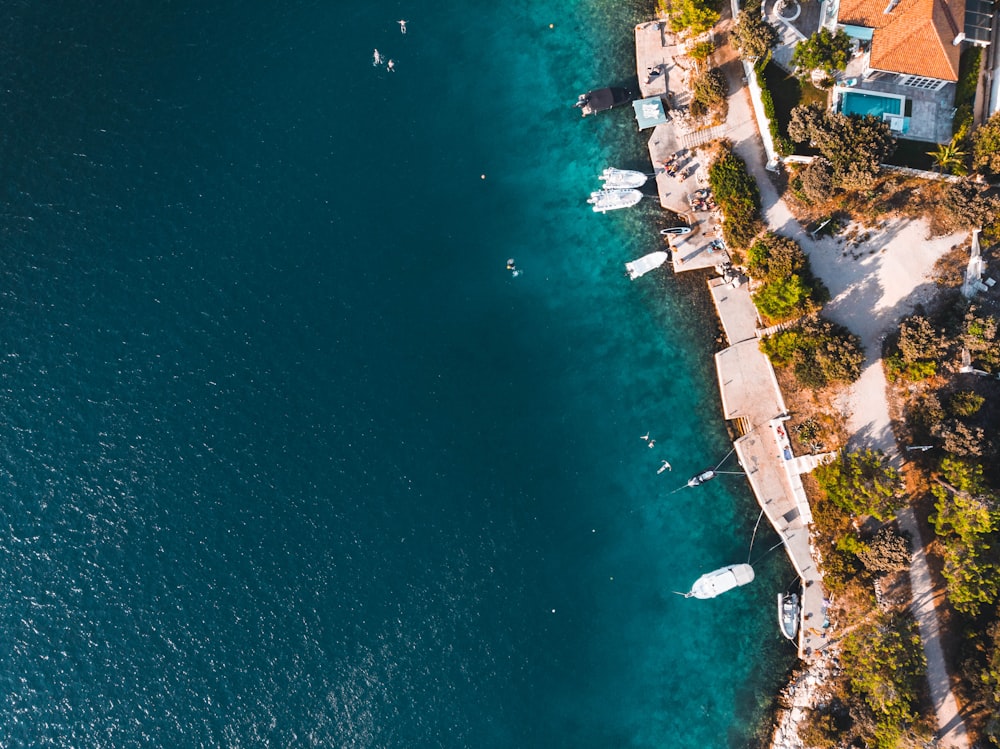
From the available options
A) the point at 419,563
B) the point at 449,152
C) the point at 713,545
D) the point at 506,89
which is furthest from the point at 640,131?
the point at 419,563

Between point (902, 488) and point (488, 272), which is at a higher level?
point (488, 272)

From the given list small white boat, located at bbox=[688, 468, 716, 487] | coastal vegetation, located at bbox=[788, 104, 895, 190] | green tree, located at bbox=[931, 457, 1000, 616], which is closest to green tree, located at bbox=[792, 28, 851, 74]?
coastal vegetation, located at bbox=[788, 104, 895, 190]

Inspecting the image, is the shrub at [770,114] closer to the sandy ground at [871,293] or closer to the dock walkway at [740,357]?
the dock walkway at [740,357]

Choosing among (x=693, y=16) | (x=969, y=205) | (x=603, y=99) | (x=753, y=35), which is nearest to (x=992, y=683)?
(x=969, y=205)

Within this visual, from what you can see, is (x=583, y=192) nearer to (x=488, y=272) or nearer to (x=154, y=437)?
(x=488, y=272)

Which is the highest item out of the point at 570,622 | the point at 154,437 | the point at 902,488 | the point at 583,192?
the point at 583,192

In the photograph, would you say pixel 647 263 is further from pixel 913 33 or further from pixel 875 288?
pixel 913 33

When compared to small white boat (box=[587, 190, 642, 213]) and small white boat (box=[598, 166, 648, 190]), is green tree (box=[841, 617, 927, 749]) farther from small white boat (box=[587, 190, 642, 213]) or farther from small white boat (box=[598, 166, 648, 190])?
small white boat (box=[598, 166, 648, 190])
